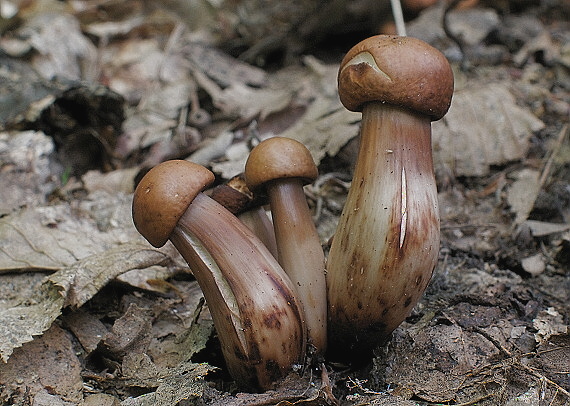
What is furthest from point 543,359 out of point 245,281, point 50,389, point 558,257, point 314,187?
point 50,389

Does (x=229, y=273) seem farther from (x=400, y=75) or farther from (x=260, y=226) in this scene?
(x=400, y=75)

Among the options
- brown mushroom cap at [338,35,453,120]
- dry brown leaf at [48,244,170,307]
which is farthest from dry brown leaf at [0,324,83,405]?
brown mushroom cap at [338,35,453,120]

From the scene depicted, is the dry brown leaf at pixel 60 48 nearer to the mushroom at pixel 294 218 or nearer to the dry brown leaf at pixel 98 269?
the dry brown leaf at pixel 98 269

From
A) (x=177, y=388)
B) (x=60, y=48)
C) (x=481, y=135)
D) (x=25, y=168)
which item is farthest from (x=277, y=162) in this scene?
(x=60, y=48)

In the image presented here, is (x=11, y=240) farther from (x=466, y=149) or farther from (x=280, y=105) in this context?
(x=466, y=149)

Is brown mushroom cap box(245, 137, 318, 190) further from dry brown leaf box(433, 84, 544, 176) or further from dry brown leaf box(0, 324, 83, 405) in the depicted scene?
dry brown leaf box(433, 84, 544, 176)

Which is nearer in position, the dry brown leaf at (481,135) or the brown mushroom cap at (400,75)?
the brown mushroom cap at (400,75)

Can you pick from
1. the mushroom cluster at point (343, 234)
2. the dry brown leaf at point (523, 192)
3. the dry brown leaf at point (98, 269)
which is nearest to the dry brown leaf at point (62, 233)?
the dry brown leaf at point (98, 269)
